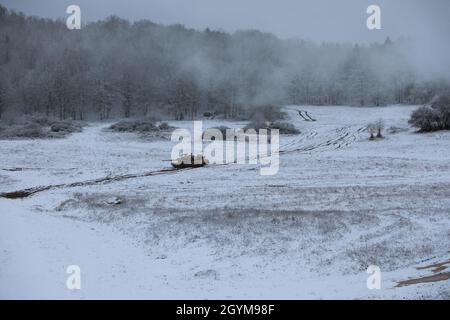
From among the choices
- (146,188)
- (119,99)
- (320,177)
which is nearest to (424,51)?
(119,99)

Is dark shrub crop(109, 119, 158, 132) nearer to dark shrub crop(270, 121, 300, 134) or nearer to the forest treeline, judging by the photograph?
dark shrub crop(270, 121, 300, 134)

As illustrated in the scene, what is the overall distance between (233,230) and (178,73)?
97.6m

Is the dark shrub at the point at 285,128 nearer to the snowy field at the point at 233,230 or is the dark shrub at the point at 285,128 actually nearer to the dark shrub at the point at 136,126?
the dark shrub at the point at 136,126

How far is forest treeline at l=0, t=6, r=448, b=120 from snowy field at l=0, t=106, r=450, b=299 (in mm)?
53551

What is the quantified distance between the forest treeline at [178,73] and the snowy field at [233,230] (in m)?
53.6

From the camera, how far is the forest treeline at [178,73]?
318 ft

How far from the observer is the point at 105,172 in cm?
3906

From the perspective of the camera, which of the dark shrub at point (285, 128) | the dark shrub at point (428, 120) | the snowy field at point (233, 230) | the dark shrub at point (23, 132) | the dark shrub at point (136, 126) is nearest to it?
the snowy field at point (233, 230)

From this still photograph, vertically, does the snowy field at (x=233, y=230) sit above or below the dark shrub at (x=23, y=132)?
below

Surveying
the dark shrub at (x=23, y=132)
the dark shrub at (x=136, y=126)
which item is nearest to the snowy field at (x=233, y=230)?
the dark shrub at (x=23, y=132)

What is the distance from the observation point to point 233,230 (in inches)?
883

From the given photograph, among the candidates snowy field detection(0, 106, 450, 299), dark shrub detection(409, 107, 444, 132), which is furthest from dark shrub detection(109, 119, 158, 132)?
dark shrub detection(409, 107, 444, 132)

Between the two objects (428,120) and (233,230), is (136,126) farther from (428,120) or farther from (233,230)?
(233,230)
